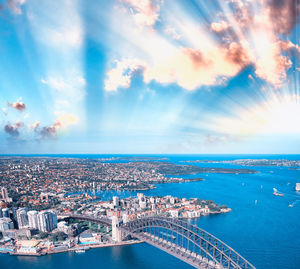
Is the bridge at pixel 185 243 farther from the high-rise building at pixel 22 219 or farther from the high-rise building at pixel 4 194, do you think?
the high-rise building at pixel 4 194

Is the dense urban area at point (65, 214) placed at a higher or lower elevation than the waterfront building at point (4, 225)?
lower

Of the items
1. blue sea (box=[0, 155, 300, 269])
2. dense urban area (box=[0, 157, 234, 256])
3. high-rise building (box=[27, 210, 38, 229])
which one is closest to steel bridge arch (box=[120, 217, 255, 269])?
blue sea (box=[0, 155, 300, 269])

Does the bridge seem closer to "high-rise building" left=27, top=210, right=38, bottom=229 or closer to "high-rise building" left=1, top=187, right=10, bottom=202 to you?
"high-rise building" left=27, top=210, right=38, bottom=229

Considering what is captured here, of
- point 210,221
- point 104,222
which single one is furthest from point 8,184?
point 210,221

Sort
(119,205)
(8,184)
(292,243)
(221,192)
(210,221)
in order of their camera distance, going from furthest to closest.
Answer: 1. (8,184)
2. (221,192)
3. (119,205)
4. (210,221)
5. (292,243)

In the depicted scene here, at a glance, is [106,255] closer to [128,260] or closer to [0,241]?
[128,260]

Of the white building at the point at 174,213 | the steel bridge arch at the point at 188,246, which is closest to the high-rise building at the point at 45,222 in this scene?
the steel bridge arch at the point at 188,246

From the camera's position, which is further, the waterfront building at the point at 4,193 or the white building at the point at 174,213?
the waterfront building at the point at 4,193
